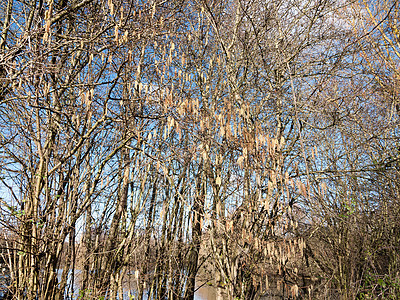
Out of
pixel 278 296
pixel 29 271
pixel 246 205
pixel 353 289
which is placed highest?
pixel 246 205

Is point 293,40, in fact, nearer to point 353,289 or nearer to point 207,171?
point 207,171

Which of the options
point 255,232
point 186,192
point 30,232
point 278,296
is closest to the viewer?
point 30,232

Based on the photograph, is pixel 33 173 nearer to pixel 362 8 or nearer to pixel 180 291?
pixel 180 291

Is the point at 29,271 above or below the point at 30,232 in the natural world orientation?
below

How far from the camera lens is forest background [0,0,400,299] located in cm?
380

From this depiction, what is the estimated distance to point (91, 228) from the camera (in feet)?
19.5

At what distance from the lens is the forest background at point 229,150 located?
3.80 metres

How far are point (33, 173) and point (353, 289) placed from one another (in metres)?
5.49

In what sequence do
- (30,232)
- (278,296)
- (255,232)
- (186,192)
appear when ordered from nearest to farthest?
(30,232)
(255,232)
(186,192)
(278,296)

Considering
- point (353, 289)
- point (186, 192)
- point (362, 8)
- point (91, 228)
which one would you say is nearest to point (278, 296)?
point (353, 289)

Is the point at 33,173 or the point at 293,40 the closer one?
the point at 33,173

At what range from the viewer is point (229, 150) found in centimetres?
423

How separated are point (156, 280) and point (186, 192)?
1744 millimetres

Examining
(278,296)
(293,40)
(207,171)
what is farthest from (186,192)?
(278,296)
